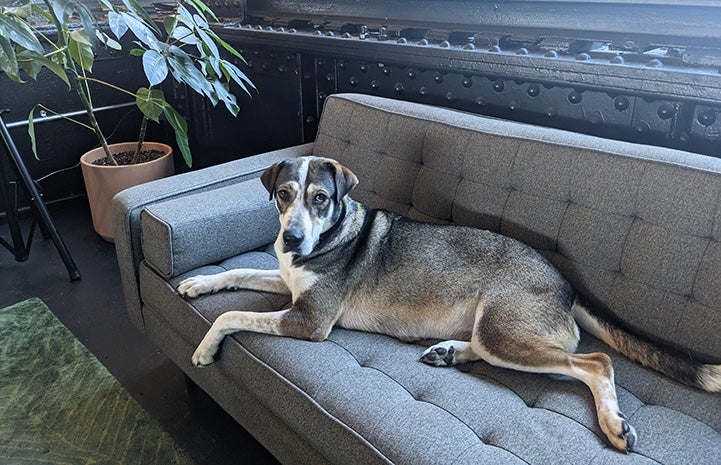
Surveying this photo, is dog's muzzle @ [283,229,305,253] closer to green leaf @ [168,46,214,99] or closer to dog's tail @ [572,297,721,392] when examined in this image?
dog's tail @ [572,297,721,392]

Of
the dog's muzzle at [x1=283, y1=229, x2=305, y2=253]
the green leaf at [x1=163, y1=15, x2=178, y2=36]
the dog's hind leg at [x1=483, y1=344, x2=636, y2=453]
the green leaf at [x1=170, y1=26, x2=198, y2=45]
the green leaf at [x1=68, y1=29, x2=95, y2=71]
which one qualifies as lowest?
the dog's hind leg at [x1=483, y1=344, x2=636, y2=453]

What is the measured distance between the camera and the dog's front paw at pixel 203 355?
5.35ft

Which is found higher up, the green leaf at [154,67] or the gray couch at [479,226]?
the green leaf at [154,67]

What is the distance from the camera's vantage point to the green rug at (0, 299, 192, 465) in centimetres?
184

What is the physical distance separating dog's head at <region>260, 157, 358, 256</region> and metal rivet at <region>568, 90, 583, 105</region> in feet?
2.69

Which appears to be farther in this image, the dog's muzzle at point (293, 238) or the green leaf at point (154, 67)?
the green leaf at point (154, 67)


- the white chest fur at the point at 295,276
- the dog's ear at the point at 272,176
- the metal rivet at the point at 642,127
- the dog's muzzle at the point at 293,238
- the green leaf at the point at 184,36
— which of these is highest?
the green leaf at the point at 184,36

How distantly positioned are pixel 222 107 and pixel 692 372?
2.85 m

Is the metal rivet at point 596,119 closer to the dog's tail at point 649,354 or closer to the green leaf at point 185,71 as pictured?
the dog's tail at point 649,354

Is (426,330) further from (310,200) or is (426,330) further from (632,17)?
(632,17)

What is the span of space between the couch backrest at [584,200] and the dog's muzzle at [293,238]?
0.54 m

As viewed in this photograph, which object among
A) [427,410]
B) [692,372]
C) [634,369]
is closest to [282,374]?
[427,410]

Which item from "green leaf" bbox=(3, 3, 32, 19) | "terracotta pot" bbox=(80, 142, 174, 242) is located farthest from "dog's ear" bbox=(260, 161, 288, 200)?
"terracotta pot" bbox=(80, 142, 174, 242)

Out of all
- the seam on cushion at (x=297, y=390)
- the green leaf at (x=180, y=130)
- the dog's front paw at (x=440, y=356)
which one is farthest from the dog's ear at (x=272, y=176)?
the green leaf at (x=180, y=130)
